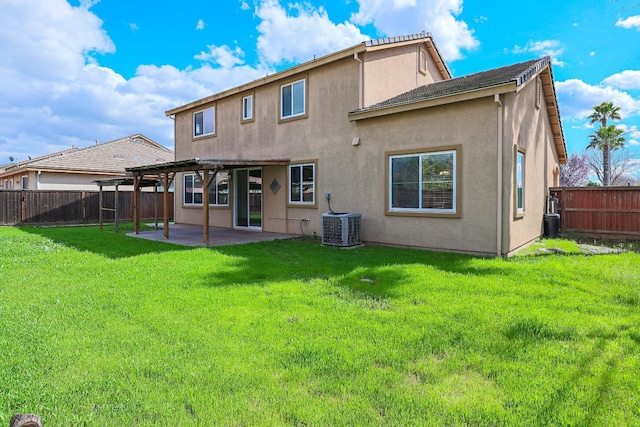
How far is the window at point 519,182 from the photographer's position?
343 inches

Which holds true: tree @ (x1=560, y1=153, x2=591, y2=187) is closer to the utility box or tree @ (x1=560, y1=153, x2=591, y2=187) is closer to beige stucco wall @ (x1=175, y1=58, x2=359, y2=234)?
the utility box

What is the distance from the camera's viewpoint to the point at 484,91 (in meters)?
7.79

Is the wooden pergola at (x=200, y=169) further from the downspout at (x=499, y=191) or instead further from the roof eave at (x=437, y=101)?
the downspout at (x=499, y=191)

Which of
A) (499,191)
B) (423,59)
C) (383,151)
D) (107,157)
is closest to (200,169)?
(383,151)

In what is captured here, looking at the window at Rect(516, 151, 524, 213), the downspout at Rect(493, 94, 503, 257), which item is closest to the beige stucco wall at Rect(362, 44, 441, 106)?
the downspout at Rect(493, 94, 503, 257)

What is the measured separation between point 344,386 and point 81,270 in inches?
250

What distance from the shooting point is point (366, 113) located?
9.80 m

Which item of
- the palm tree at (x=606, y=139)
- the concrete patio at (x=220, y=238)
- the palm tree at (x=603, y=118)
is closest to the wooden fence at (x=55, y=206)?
the concrete patio at (x=220, y=238)

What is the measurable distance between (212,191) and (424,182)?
9.64 meters

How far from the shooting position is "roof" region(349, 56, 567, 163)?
777 centimetres

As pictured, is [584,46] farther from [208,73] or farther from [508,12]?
[208,73]

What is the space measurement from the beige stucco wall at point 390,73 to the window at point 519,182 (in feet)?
13.8

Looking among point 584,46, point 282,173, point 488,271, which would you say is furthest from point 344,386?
point 584,46

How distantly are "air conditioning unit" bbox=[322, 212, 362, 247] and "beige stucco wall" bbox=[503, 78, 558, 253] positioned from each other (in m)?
3.62
